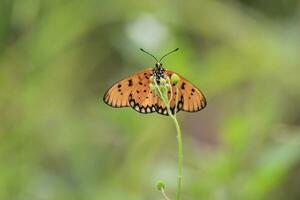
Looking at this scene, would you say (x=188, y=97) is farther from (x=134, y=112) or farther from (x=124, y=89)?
(x=134, y=112)

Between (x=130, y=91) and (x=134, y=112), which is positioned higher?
(x=134, y=112)

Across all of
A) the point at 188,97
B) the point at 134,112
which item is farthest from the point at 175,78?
the point at 134,112

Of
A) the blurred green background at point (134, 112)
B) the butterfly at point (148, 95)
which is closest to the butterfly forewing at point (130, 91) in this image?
the butterfly at point (148, 95)

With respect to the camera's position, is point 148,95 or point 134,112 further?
point 134,112

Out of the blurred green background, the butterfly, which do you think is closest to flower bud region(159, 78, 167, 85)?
the butterfly

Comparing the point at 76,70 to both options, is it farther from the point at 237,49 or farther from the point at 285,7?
the point at 285,7

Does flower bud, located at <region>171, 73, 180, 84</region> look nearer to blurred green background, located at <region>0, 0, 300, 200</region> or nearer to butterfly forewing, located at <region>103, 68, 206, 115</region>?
butterfly forewing, located at <region>103, 68, 206, 115</region>
